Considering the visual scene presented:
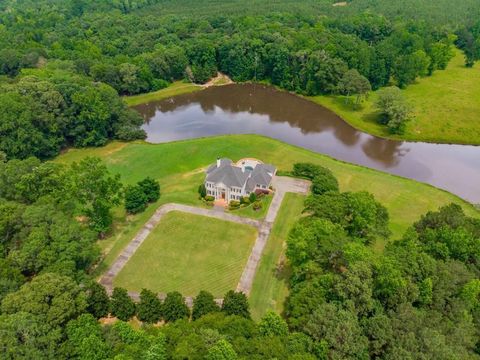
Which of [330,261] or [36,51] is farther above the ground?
[36,51]

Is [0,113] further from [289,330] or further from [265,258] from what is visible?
[289,330]

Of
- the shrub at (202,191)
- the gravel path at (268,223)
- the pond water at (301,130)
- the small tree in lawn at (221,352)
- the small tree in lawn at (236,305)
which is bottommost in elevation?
the pond water at (301,130)

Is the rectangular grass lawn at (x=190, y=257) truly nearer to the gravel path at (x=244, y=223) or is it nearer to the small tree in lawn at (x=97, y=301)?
the gravel path at (x=244, y=223)

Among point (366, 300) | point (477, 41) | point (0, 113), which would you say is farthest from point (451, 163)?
point (0, 113)

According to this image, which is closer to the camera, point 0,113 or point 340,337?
point 340,337

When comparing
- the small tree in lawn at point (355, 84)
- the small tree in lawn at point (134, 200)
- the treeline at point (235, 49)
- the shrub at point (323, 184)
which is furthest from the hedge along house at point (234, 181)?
the treeline at point (235, 49)

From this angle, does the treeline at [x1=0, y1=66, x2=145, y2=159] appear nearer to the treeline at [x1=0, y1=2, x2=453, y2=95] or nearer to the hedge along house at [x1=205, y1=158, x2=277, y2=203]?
the treeline at [x1=0, y1=2, x2=453, y2=95]

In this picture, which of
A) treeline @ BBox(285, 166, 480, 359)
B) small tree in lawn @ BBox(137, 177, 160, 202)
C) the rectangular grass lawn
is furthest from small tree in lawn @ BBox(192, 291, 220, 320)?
small tree in lawn @ BBox(137, 177, 160, 202)
